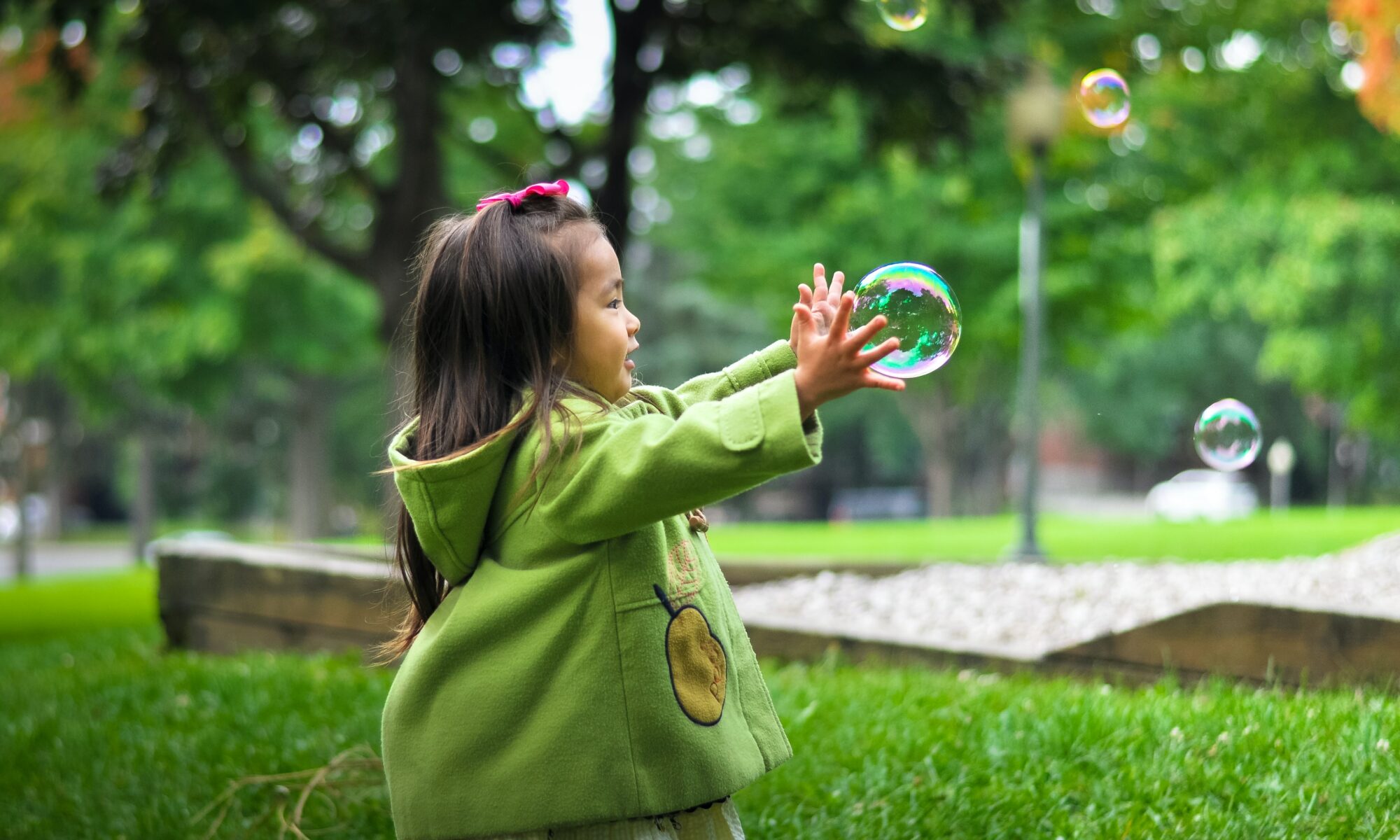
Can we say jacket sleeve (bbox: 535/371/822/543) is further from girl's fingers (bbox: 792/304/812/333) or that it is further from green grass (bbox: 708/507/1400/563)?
green grass (bbox: 708/507/1400/563)

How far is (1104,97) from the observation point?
4977mm

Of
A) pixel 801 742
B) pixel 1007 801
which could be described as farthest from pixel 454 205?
pixel 1007 801

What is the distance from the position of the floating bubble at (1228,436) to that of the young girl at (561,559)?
2831mm

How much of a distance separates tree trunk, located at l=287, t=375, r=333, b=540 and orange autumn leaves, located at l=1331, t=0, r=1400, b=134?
18.9 meters

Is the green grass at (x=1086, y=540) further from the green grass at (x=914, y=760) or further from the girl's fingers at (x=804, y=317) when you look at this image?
the girl's fingers at (x=804, y=317)

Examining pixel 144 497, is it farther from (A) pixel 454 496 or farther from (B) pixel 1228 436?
(A) pixel 454 496

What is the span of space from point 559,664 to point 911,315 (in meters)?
0.94

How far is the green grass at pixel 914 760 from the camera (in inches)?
121

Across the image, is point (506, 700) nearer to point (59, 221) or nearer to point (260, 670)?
point (260, 670)

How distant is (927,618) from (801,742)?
7.54 feet

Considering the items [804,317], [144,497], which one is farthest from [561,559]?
[144,497]

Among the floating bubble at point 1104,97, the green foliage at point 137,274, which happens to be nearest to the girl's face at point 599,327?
the floating bubble at point 1104,97

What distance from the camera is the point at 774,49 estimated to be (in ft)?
26.0

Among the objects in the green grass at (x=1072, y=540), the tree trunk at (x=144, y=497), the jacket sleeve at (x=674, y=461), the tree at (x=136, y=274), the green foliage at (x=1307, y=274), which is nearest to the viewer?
the jacket sleeve at (x=674, y=461)
